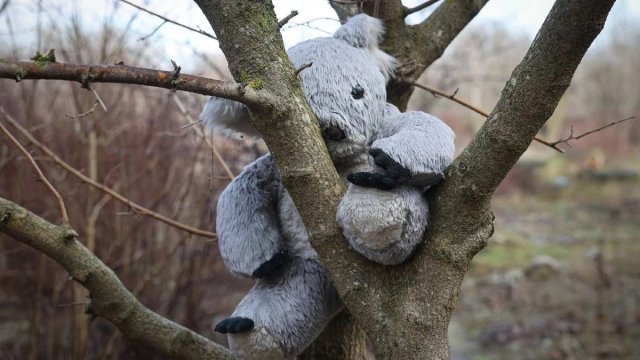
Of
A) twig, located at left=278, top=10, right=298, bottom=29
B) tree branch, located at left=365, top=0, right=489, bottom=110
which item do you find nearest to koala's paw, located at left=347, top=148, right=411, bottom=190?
twig, located at left=278, top=10, right=298, bottom=29

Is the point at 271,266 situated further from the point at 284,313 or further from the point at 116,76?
the point at 116,76

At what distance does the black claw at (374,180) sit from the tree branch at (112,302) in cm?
57

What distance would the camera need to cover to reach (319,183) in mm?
1080

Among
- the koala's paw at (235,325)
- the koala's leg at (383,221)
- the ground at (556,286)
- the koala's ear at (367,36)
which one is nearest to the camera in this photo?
the koala's leg at (383,221)

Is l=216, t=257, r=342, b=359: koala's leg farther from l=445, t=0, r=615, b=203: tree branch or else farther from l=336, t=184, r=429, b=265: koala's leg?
l=445, t=0, r=615, b=203: tree branch

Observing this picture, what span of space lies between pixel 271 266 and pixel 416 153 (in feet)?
1.44

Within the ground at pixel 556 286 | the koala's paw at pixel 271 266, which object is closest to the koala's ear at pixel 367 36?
the koala's paw at pixel 271 266

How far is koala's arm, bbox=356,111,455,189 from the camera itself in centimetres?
106

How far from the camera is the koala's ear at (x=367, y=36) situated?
1.35 metres

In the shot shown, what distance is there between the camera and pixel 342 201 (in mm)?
1079

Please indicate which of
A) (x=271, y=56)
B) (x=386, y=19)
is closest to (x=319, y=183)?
(x=271, y=56)

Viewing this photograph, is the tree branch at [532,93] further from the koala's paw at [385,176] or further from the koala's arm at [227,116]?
the koala's arm at [227,116]

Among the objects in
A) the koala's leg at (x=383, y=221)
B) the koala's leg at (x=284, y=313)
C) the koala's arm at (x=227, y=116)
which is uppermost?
the koala's arm at (x=227, y=116)

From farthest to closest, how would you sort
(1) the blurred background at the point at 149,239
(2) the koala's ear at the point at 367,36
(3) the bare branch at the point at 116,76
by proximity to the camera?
1. (1) the blurred background at the point at 149,239
2. (2) the koala's ear at the point at 367,36
3. (3) the bare branch at the point at 116,76
